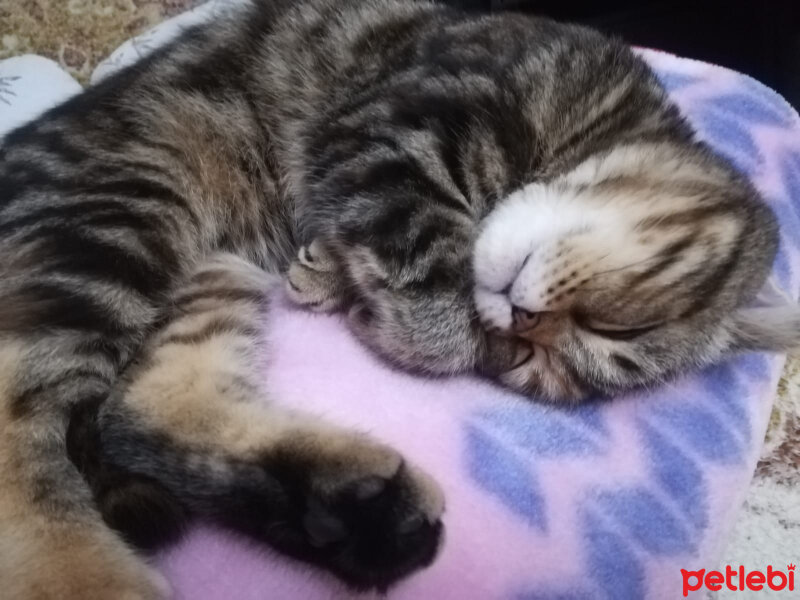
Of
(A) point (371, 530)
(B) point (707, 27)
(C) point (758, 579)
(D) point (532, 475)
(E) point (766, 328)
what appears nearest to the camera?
(A) point (371, 530)

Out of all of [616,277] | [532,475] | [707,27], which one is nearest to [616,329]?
[616,277]

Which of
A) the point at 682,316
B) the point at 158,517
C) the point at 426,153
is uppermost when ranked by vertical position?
the point at 426,153

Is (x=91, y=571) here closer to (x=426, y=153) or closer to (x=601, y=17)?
(x=426, y=153)

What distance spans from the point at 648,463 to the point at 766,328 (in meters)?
0.26

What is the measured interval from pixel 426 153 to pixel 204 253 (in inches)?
14.4

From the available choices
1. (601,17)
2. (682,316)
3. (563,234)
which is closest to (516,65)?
(563,234)

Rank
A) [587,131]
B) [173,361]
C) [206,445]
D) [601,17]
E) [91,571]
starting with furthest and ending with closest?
1. [601,17]
2. [587,131]
3. [173,361]
4. [206,445]
5. [91,571]

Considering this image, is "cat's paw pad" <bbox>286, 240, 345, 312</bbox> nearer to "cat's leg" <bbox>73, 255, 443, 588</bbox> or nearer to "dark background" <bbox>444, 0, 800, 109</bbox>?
"cat's leg" <bbox>73, 255, 443, 588</bbox>

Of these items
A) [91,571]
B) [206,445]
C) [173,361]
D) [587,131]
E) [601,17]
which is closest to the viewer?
[91,571]

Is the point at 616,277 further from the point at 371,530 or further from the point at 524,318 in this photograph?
the point at 371,530

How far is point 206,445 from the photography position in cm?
86

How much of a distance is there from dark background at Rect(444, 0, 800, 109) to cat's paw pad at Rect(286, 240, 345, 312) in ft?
3.19

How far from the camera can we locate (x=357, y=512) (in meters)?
0.78

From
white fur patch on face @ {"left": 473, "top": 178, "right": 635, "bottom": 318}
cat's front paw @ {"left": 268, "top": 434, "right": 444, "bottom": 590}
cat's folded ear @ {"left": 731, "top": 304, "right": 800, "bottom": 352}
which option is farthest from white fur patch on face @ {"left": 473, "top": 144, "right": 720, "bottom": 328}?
cat's front paw @ {"left": 268, "top": 434, "right": 444, "bottom": 590}
